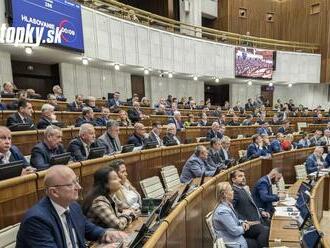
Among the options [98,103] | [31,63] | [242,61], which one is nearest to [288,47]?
[242,61]

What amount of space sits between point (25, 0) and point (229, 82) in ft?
31.1

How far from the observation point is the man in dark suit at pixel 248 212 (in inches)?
113

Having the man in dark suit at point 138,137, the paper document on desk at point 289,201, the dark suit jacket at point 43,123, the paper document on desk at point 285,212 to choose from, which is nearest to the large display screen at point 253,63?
the man in dark suit at point 138,137

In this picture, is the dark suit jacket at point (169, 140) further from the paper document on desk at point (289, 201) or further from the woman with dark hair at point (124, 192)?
the woman with dark hair at point (124, 192)

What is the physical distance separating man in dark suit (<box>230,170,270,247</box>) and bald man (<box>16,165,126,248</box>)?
73.9 inches

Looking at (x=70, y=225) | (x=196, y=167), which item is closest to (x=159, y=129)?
(x=196, y=167)

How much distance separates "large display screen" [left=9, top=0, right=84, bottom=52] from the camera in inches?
209

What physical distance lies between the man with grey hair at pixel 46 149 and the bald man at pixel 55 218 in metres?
1.21

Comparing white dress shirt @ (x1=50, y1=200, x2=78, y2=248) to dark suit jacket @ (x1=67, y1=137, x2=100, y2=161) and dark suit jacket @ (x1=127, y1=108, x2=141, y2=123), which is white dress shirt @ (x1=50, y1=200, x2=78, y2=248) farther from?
dark suit jacket @ (x1=127, y1=108, x2=141, y2=123)

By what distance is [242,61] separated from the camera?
38.8 feet

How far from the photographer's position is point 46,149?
9.14 feet

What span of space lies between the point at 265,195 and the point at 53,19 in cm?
506

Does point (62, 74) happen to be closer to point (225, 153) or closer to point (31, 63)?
point (31, 63)

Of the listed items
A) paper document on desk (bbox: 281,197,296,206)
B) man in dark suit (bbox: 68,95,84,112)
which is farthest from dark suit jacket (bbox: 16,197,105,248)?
man in dark suit (bbox: 68,95,84,112)
